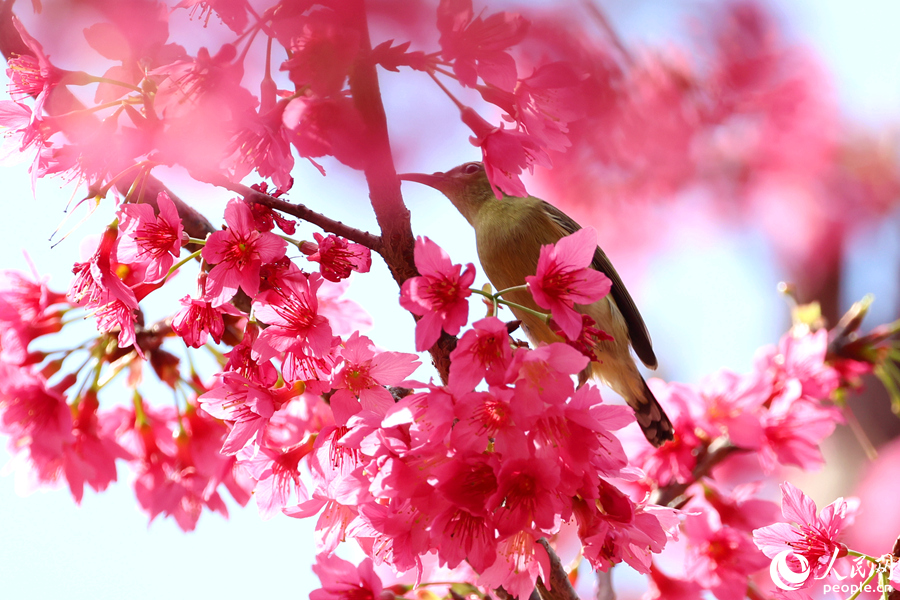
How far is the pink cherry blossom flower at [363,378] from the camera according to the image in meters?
1.02

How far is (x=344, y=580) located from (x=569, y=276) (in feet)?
2.26

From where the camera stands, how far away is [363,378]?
104 centimetres

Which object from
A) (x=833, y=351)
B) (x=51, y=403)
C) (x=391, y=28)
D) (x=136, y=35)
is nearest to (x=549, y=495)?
(x=136, y=35)

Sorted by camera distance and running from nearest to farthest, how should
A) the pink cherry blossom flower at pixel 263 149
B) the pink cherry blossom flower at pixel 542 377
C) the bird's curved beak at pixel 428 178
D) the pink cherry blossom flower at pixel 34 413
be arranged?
1. the pink cherry blossom flower at pixel 542 377
2. the pink cherry blossom flower at pixel 263 149
3. the pink cherry blossom flower at pixel 34 413
4. the bird's curved beak at pixel 428 178

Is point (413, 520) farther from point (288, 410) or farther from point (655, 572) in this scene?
point (655, 572)

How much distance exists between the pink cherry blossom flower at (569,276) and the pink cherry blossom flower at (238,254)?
1.27ft

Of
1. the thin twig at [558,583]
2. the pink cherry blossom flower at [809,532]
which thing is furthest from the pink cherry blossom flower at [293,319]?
the pink cherry blossom flower at [809,532]

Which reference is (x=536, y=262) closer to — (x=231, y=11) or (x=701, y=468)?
(x=701, y=468)

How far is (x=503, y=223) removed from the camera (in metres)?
2.00

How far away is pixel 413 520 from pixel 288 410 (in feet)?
1.98

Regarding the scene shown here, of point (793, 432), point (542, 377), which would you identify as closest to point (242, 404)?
point (542, 377)

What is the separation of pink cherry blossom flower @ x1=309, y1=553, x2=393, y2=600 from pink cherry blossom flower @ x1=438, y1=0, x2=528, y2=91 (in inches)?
33.1

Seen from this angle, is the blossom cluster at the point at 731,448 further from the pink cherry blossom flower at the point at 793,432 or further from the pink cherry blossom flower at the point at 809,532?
the pink cherry blossom flower at the point at 809,532

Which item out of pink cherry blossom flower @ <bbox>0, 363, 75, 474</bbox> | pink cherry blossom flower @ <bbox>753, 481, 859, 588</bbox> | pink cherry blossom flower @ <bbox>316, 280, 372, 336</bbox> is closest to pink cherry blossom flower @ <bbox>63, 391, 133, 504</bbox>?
pink cherry blossom flower @ <bbox>0, 363, 75, 474</bbox>
